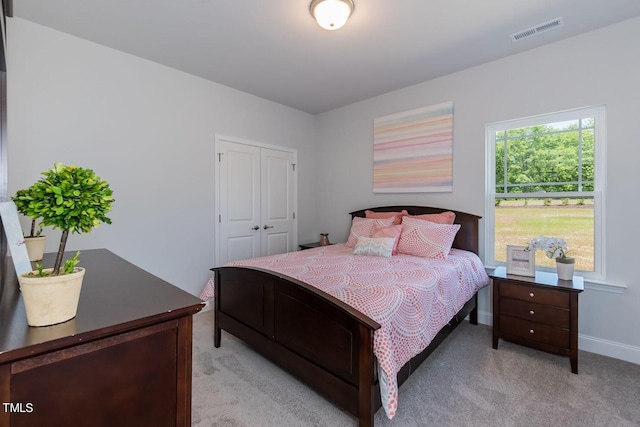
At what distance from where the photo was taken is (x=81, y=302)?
0.91 m

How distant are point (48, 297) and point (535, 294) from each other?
291cm

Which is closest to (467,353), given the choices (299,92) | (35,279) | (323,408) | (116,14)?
(323,408)

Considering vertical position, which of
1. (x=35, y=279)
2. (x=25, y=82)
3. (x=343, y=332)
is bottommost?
(x=343, y=332)

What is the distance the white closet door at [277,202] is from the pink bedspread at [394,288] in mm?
1317

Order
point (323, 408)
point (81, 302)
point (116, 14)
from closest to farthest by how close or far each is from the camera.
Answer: point (81, 302), point (323, 408), point (116, 14)

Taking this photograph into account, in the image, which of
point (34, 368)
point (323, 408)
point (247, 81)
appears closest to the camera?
point (34, 368)

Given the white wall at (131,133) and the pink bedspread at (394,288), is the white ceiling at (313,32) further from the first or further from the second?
the pink bedspread at (394,288)

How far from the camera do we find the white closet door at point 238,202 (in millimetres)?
3666

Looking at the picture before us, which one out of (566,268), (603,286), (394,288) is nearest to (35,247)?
(394,288)

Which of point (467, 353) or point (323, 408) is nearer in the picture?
point (323, 408)

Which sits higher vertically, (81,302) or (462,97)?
(462,97)

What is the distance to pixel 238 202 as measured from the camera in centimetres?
383

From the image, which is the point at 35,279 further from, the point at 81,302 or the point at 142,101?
the point at 142,101

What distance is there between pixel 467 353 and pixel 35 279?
9.26 ft
